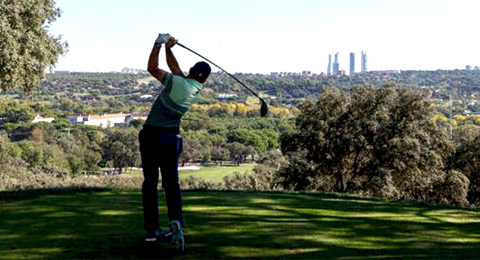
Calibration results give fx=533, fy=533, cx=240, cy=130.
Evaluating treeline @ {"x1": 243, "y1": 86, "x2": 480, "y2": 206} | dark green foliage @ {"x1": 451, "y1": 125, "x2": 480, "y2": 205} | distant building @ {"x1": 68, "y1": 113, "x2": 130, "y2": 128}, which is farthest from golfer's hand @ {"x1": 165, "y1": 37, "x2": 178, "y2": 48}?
distant building @ {"x1": 68, "y1": 113, "x2": 130, "y2": 128}

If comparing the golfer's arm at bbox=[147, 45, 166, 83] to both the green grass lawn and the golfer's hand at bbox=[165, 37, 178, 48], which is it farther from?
the green grass lawn

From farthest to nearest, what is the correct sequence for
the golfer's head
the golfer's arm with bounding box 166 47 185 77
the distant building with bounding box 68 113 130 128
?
the distant building with bounding box 68 113 130 128, the golfer's arm with bounding box 166 47 185 77, the golfer's head

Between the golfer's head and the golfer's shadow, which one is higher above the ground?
the golfer's head

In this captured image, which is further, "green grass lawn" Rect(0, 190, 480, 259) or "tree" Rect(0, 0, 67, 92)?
"tree" Rect(0, 0, 67, 92)

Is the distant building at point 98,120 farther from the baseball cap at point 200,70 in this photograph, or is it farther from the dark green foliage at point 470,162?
the baseball cap at point 200,70

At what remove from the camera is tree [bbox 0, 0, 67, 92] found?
17828 mm

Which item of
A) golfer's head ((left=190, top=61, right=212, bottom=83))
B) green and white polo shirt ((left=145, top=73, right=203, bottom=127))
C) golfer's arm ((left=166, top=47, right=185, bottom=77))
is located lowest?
green and white polo shirt ((left=145, top=73, right=203, bottom=127))

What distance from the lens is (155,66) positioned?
5762 mm

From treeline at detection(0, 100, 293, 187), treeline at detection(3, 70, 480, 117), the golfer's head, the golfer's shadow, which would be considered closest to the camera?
the golfer's shadow

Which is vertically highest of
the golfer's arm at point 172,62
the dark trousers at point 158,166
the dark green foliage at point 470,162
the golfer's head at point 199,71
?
the golfer's arm at point 172,62

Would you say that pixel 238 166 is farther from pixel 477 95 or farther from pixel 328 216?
pixel 477 95

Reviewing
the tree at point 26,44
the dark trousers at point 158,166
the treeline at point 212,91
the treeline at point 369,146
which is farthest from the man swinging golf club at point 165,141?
A: the treeline at point 212,91

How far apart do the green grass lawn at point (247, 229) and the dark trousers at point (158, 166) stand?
36 centimetres

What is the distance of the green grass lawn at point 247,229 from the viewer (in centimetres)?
552
